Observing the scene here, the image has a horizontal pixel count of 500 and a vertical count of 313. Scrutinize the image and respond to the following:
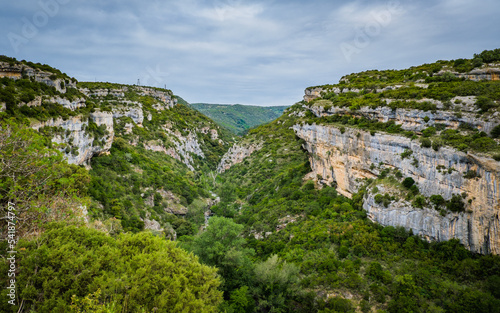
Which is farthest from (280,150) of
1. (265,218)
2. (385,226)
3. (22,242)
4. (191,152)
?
(22,242)

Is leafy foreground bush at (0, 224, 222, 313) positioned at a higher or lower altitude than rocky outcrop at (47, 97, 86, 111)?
lower

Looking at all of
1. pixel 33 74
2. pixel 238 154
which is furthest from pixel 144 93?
pixel 33 74

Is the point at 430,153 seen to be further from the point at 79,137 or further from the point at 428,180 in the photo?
the point at 79,137

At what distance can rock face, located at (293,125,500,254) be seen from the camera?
1517 cm

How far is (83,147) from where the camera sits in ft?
93.1

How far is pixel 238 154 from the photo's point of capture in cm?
7469

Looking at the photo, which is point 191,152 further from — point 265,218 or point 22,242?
point 22,242

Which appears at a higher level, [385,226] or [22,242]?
[22,242]

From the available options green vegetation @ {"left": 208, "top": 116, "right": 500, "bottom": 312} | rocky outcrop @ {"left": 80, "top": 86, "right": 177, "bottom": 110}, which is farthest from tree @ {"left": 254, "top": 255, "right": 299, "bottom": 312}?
rocky outcrop @ {"left": 80, "top": 86, "right": 177, "bottom": 110}

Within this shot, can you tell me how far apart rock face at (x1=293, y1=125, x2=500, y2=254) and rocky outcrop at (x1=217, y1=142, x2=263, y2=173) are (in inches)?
1647

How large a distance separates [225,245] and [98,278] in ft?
42.7

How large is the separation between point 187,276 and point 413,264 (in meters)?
16.1

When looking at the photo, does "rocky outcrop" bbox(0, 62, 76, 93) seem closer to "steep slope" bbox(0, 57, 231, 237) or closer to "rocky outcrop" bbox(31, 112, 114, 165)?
"steep slope" bbox(0, 57, 231, 237)

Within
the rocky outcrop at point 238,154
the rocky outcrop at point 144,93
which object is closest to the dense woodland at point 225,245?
the rocky outcrop at point 144,93
